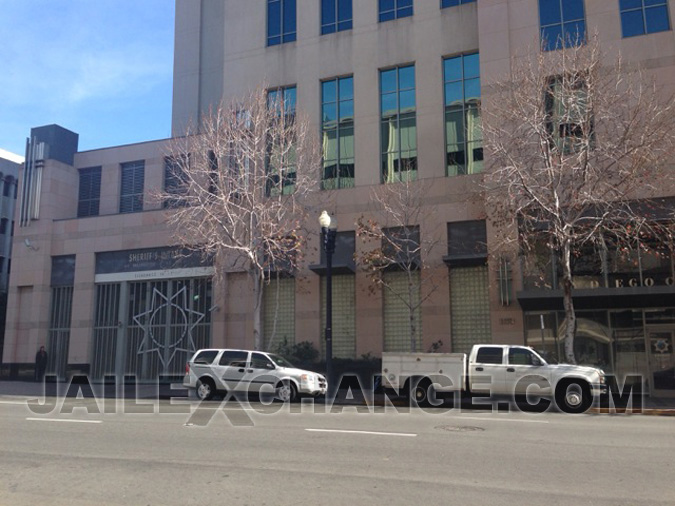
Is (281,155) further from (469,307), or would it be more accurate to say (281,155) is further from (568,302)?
(568,302)

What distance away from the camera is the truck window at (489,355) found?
16.5m

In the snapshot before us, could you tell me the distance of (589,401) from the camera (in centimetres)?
1561

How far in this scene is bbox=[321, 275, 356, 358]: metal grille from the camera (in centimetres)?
2417

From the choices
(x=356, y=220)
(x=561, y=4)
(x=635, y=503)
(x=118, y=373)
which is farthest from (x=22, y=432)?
(x=561, y=4)

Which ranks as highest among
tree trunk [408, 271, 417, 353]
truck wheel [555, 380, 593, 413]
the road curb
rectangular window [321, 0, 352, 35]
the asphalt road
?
rectangular window [321, 0, 352, 35]

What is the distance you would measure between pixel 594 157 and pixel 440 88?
8.07 metres

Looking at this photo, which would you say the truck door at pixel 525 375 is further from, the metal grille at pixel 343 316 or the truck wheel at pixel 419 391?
the metal grille at pixel 343 316

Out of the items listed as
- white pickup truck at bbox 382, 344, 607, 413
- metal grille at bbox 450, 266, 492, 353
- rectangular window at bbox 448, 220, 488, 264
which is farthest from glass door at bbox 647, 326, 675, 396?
rectangular window at bbox 448, 220, 488, 264

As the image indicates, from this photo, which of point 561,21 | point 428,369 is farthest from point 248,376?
point 561,21

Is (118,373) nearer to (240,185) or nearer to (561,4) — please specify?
(240,185)

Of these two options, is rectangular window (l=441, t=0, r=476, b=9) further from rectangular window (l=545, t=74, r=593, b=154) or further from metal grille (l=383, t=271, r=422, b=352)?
metal grille (l=383, t=271, r=422, b=352)

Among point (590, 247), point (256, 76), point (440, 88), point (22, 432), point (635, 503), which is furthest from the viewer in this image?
point (256, 76)

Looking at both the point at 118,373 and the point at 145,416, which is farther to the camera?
the point at 118,373

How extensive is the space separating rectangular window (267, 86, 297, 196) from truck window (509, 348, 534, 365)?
33.1 ft
